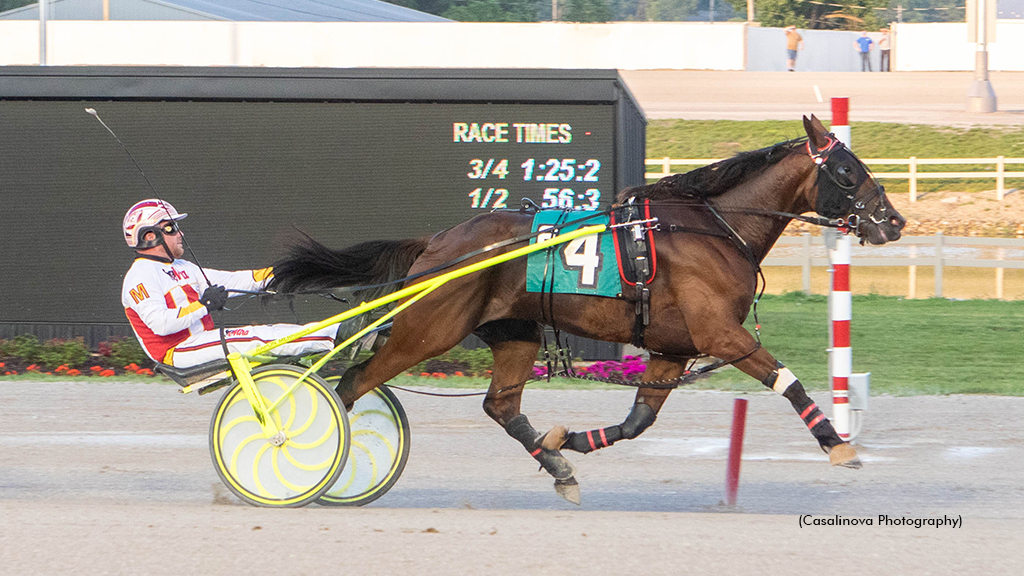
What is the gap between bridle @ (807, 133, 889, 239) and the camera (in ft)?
18.4

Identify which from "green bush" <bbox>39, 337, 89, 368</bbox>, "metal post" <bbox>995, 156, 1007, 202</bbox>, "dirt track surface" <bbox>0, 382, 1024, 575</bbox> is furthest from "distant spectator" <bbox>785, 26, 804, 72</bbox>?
"green bush" <bbox>39, 337, 89, 368</bbox>

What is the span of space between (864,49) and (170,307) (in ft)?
141

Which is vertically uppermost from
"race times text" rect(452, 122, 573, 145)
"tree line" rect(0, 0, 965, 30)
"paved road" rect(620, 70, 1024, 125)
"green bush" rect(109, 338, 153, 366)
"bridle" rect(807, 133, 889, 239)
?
"tree line" rect(0, 0, 965, 30)

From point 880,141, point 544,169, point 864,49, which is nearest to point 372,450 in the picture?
point 544,169

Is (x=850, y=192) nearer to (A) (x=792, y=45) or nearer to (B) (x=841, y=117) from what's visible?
(B) (x=841, y=117)

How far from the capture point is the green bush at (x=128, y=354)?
34.4 ft

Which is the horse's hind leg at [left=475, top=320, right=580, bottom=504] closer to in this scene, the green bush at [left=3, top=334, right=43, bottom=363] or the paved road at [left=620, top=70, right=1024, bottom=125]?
the green bush at [left=3, top=334, right=43, bottom=363]

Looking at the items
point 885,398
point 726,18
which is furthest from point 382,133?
point 726,18

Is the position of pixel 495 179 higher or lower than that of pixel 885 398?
higher

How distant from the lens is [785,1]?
53094mm

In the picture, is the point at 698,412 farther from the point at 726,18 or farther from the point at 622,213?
the point at 726,18

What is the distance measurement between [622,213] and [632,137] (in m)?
5.61

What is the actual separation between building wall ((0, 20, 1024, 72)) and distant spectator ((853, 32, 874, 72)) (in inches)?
28.8

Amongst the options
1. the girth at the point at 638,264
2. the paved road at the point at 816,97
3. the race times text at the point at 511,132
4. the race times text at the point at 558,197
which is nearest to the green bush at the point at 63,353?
the race times text at the point at 558,197
